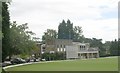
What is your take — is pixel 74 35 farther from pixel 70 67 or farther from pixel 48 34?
pixel 70 67

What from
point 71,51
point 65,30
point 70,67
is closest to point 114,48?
point 71,51

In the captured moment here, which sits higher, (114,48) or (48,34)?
(48,34)

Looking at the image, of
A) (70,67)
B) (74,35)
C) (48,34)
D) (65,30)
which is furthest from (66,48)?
(70,67)

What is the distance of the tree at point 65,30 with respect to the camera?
6676 inches

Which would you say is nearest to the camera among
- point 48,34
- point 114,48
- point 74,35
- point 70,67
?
point 70,67

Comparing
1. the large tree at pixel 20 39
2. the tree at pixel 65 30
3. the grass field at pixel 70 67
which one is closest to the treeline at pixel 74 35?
the tree at pixel 65 30

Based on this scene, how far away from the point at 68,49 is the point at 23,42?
144 ft

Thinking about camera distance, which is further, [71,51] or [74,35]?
[74,35]

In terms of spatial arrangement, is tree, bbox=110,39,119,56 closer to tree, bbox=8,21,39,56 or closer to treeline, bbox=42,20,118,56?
treeline, bbox=42,20,118,56

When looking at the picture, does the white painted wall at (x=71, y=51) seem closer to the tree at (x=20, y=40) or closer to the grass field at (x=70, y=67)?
the tree at (x=20, y=40)

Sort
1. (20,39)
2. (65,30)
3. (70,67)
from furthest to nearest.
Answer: (65,30)
(20,39)
(70,67)

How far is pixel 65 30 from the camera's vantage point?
565 ft

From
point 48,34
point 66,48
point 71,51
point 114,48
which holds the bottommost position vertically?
point 71,51

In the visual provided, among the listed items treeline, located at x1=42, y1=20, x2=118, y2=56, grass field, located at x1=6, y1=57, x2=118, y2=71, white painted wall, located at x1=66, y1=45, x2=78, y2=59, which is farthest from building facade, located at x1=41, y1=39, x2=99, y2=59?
grass field, located at x1=6, y1=57, x2=118, y2=71
